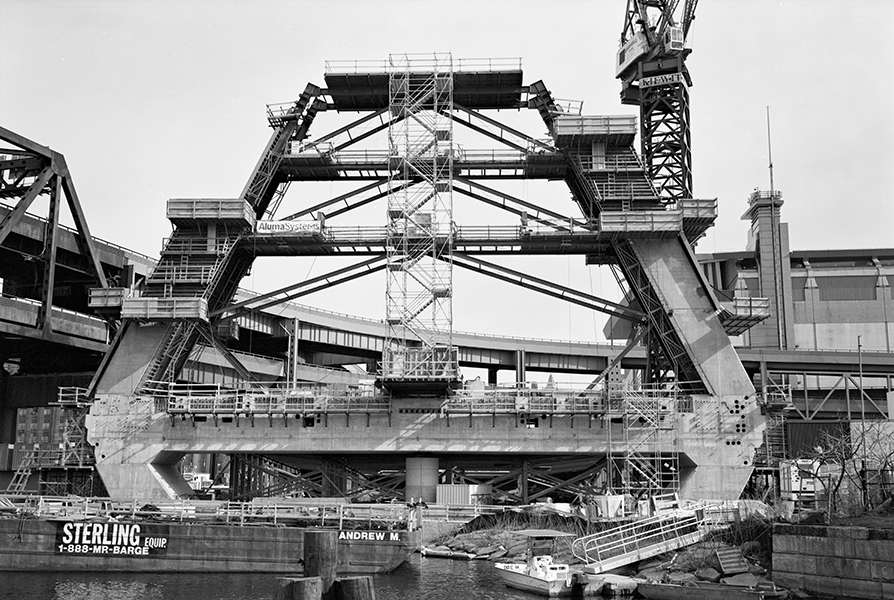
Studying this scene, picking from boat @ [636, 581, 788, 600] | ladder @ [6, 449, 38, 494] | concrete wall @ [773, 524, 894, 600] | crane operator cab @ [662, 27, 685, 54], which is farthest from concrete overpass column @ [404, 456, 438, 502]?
crane operator cab @ [662, 27, 685, 54]

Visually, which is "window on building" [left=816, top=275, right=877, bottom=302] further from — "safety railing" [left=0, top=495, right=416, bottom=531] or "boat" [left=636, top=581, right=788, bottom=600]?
"boat" [left=636, top=581, right=788, bottom=600]

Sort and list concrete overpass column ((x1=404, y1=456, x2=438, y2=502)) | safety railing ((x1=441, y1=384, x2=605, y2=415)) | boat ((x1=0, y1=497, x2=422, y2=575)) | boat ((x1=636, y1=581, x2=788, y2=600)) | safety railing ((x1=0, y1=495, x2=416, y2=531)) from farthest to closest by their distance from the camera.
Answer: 1. concrete overpass column ((x1=404, y1=456, x2=438, y2=502))
2. safety railing ((x1=441, y1=384, x2=605, y2=415))
3. safety railing ((x1=0, y1=495, x2=416, y2=531))
4. boat ((x1=0, y1=497, x2=422, y2=575))
5. boat ((x1=636, y1=581, x2=788, y2=600))

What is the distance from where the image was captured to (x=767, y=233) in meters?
132

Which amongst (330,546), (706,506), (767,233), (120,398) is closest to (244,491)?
(120,398)

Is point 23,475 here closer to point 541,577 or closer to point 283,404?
point 283,404

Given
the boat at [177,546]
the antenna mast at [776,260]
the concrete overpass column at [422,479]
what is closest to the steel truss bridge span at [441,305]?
the concrete overpass column at [422,479]

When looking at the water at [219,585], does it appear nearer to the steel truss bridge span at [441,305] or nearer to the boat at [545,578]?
the boat at [545,578]

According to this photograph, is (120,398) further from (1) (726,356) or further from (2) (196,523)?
(1) (726,356)

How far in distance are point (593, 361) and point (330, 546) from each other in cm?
9977

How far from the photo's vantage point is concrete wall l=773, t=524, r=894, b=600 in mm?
36156

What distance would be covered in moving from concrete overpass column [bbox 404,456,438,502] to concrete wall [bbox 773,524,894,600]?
104ft

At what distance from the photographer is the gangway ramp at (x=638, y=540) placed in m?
46.8

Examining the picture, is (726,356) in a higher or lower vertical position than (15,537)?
higher

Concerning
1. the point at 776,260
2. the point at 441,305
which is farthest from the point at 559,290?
the point at 776,260
